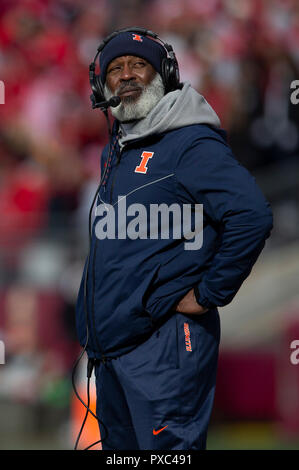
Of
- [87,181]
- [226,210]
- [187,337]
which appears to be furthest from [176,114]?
[87,181]

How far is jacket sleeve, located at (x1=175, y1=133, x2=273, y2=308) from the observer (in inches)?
88.1

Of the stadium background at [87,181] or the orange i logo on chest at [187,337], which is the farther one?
the stadium background at [87,181]

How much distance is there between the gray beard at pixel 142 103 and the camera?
8.07ft

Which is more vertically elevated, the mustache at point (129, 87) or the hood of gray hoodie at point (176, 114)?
the mustache at point (129, 87)

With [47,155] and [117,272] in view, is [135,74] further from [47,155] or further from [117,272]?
[47,155]

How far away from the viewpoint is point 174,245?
2.36 m

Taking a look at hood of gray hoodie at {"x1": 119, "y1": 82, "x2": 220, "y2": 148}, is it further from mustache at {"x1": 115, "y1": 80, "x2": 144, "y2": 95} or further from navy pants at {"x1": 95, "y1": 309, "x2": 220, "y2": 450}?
navy pants at {"x1": 95, "y1": 309, "x2": 220, "y2": 450}

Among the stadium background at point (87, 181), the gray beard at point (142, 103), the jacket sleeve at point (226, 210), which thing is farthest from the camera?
the stadium background at point (87, 181)

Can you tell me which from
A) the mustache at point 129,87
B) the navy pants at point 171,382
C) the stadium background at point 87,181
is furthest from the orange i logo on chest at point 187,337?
the stadium background at point 87,181

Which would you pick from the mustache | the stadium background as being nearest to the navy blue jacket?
the mustache

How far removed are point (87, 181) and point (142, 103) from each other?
5117 millimetres

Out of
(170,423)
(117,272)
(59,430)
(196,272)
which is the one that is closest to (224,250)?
(196,272)

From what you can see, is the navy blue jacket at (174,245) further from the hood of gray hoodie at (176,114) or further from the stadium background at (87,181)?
the stadium background at (87,181)

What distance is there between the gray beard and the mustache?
19 millimetres
